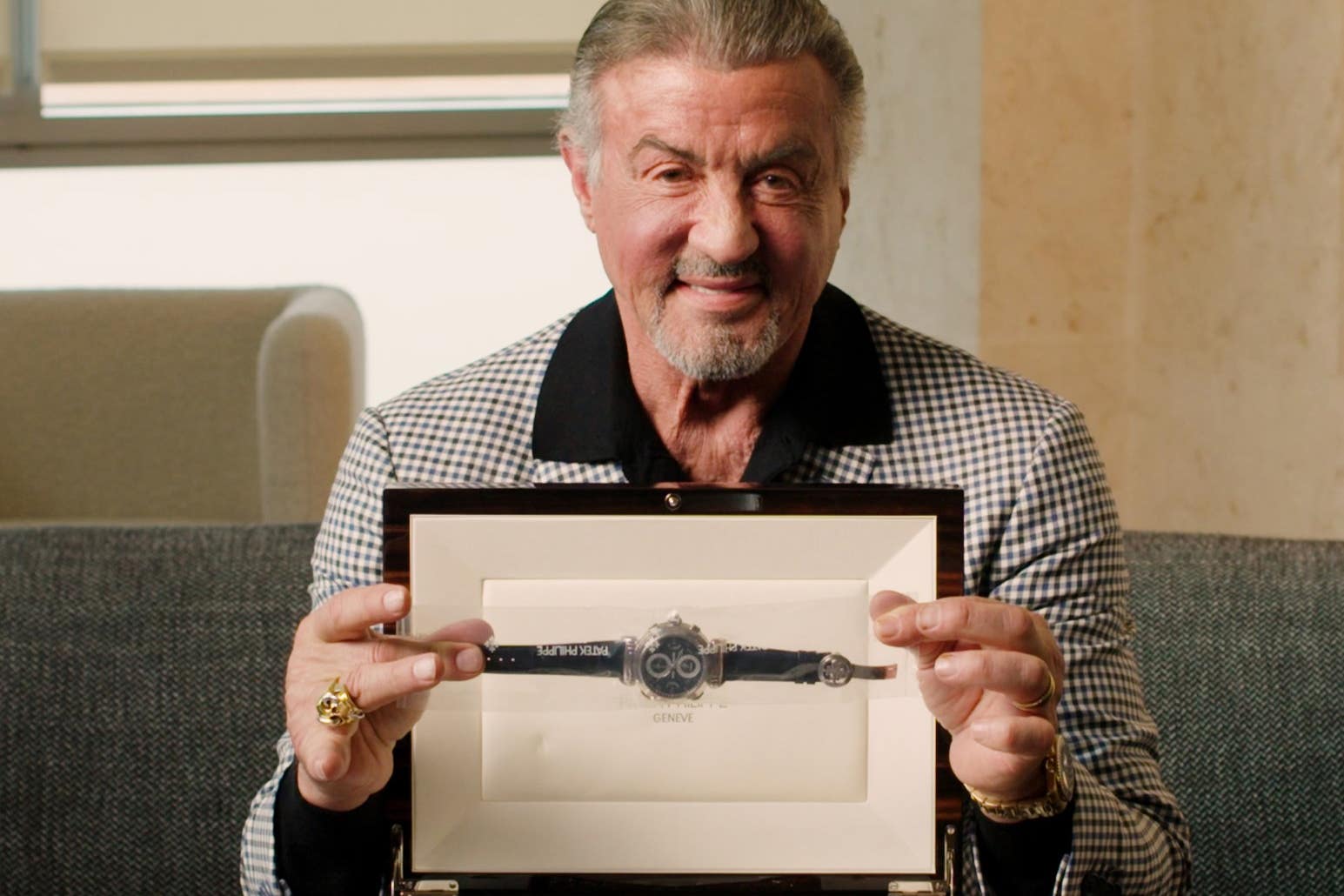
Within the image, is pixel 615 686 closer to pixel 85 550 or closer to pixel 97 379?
pixel 85 550

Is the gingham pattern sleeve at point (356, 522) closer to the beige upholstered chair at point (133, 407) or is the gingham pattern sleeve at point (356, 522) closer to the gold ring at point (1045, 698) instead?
the gold ring at point (1045, 698)

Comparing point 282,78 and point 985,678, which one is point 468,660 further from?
point 282,78

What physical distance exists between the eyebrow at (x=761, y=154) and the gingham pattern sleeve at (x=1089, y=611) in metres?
0.28

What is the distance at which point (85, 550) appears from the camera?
1.45 m

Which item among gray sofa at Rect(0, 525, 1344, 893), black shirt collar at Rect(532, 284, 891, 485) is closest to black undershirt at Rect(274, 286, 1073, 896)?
black shirt collar at Rect(532, 284, 891, 485)

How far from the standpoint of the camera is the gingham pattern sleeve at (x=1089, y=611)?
3.66 feet

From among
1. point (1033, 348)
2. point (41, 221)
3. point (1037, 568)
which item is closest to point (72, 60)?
point (41, 221)

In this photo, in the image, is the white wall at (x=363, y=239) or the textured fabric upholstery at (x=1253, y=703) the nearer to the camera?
the textured fabric upholstery at (x=1253, y=703)

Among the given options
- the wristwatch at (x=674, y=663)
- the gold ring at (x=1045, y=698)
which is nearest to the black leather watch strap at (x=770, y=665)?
the wristwatch at (x=674, y=663)

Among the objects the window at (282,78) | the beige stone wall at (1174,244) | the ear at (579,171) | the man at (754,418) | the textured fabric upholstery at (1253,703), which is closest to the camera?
the man at (754,418)

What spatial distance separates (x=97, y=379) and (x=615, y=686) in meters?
2.15

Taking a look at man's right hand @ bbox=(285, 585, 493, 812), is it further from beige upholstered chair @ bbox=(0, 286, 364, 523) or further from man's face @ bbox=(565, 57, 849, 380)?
beige upholstered chair @ bbox=(0, 286, 364, 523)

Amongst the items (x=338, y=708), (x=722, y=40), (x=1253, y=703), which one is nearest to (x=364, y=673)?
(x=338, y=708)

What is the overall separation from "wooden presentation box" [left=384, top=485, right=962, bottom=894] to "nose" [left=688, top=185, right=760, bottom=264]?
229mm
